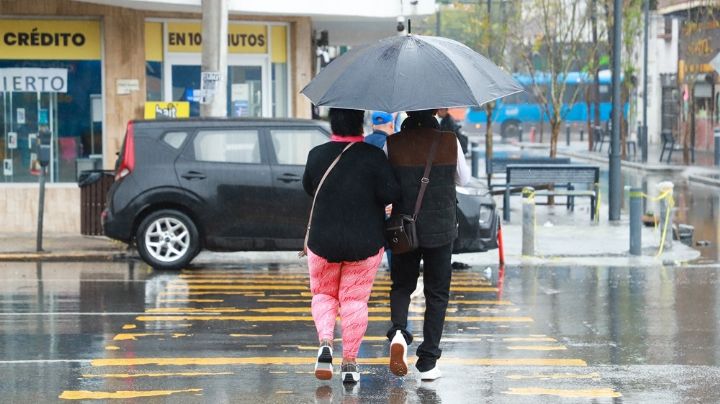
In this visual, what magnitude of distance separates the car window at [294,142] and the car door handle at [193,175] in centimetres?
87

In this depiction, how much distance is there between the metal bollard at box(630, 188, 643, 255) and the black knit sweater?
8603 mm

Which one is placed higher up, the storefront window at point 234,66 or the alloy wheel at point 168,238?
the storefront window at point 234,66

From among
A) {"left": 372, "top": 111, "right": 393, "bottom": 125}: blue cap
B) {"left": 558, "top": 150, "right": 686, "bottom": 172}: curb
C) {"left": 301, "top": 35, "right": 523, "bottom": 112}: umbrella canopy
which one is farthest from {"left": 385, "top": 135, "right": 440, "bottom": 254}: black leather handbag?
{"left": 558, "top": 150, "right": 686, "bottom": 172}: curb

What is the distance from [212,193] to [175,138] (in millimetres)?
769

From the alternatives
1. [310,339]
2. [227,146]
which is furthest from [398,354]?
[227,146]

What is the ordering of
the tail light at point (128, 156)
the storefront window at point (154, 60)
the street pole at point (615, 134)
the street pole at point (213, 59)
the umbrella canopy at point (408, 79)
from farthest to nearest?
the street pole at point (615, 134), the storefront window at point (154, 60), the street pole at point (213, 59), the tail light at point (128, 156), the umbrella canopy at point (408, 79)

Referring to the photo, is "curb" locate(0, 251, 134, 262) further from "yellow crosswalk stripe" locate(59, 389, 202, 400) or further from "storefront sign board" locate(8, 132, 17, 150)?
"yellow crosswalk stripe" locate(59, 389, 202, 400)

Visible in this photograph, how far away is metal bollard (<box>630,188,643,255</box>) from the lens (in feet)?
52.2

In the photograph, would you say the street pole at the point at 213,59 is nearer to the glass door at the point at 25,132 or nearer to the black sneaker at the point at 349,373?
the glass door at the point at 25,132

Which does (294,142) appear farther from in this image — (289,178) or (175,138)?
(175,138)

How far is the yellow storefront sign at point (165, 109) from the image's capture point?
18.3 metres

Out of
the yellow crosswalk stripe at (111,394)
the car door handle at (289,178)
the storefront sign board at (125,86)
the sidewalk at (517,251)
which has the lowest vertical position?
the yellow crosswalk stripe at (111,394)

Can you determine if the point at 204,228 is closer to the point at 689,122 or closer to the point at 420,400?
the point at 420,400

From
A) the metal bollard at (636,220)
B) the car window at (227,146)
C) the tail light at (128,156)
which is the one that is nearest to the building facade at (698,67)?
the metal bollard at (636,220)
